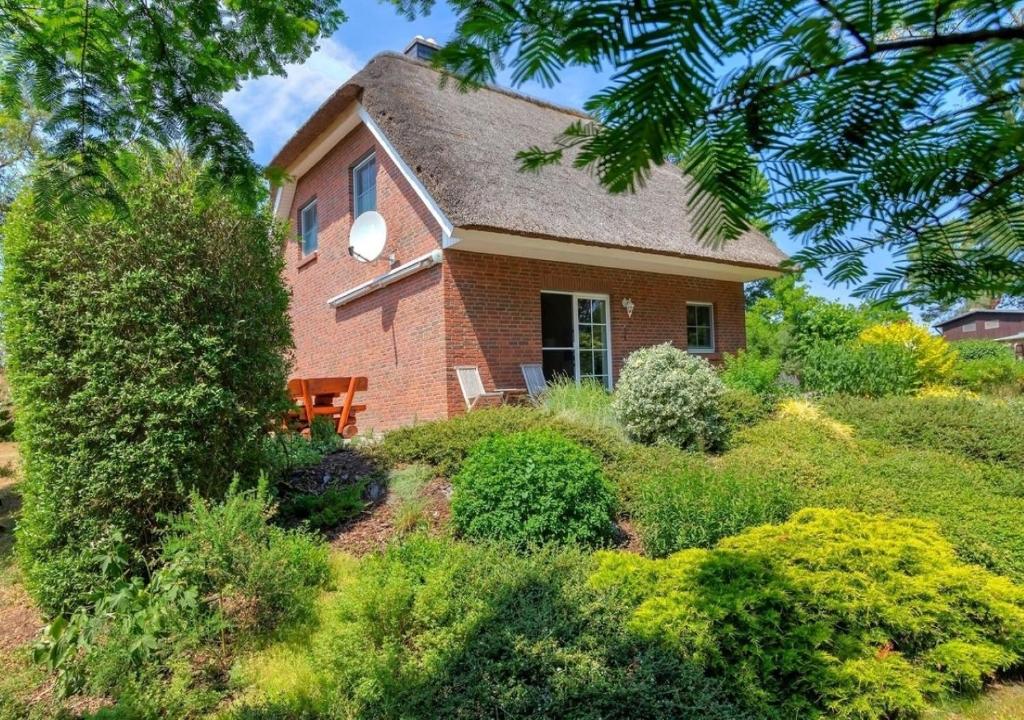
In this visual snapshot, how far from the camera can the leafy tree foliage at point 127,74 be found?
226 cm

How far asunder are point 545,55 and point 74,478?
16.0 ft

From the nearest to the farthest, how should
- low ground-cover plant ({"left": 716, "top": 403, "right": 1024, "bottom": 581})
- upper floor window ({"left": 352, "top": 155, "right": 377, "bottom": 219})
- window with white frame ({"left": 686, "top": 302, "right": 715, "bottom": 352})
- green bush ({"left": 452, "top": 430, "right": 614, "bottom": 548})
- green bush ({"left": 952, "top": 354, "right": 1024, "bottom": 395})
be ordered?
1. low ground-cover plant ({"left": 716, "top": 403, "right": 1024, "bottom": 581})
2. green bush ({"left": 452, "top": 430, "right": 614, "bottom": 548})
3. upper floor window ({"left": 352, "top": 155, "right": 377, "bottom": 219})
4. window with white frame ({"left": 686, "top": 302, "right": 715, "bottom": 352})
5. green bush ({"left": 952, "top": 354, "right": 1024, "bottom": 395})

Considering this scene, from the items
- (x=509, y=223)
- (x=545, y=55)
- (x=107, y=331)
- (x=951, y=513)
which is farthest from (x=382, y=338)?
(x=545, y=55)

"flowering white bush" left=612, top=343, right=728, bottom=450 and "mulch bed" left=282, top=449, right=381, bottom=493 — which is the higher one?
"flowering white bush" left=612, top=343, right=728, bottom=450

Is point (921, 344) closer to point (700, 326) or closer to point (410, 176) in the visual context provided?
point (700, 326)

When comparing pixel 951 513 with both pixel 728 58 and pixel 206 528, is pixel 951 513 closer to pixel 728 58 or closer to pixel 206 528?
pixel 728 58

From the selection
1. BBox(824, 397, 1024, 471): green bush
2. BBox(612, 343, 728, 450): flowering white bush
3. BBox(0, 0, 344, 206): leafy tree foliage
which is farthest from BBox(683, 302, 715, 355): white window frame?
BBox(0, 0, 344, 206): leafy tree foliage

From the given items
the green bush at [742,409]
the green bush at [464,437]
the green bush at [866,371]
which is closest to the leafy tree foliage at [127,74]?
the green bush at [464,437]

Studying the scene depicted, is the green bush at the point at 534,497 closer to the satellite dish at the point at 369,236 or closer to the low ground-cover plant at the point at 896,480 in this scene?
the low ground-cover plant at the point at 896,480

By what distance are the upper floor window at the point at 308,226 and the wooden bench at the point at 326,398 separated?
522 centimetres

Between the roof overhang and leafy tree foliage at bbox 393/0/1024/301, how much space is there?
696 centimetres

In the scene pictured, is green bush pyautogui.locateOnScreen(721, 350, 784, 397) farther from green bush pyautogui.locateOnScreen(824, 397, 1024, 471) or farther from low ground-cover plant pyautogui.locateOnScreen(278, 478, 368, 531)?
low ground-cover plant pyautogui.locateOnScreen(278, 478, 368, 531)

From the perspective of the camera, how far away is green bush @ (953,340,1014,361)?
19.3m

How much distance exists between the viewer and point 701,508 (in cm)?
425
